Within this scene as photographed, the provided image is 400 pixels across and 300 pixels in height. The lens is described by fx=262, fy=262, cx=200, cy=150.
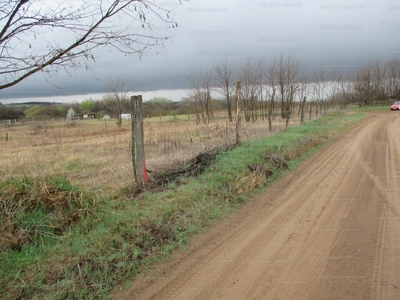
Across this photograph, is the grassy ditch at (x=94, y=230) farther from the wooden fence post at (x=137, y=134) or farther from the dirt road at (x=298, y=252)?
the wooden fence post at (x=137, y=134)

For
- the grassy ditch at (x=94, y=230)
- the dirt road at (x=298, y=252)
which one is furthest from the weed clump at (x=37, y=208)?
the dirt road at (x=298, y=252)

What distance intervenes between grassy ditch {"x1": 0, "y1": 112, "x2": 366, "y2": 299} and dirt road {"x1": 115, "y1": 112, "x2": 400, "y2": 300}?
0.33 metres

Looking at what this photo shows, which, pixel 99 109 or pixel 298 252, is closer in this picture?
pixel 298 252

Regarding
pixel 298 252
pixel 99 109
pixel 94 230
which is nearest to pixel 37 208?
pixel 94 230

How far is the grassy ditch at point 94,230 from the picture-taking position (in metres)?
2.93

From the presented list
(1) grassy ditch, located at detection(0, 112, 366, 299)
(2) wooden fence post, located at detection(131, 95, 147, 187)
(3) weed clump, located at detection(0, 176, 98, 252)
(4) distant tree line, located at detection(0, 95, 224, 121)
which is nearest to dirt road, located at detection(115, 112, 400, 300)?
(1) grassy ditch, located at detection(0, 112, 366, 299)

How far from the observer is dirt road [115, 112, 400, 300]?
285 centimetres

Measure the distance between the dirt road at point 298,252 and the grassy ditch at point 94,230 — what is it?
328 mm

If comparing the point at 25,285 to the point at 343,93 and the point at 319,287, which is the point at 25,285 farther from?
the point at 343,93

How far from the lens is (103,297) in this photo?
2.78 meters

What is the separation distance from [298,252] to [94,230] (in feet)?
9.68

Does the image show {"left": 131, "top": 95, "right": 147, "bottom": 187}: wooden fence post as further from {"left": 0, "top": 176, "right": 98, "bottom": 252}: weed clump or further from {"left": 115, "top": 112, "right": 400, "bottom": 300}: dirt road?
{"left": 115, "top": 112, "right": 400, "bottom": 300}: dirt road

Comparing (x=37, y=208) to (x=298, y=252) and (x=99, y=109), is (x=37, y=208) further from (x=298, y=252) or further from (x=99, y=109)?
(x=99, y=109)

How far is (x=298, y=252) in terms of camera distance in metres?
3.55
